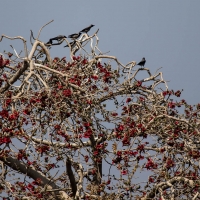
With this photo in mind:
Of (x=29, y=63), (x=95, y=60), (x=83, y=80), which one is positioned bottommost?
(x=29, y=63)

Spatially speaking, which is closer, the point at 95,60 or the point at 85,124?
the point at 85,124

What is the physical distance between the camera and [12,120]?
600cm

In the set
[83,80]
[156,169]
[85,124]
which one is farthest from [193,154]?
[83,80]

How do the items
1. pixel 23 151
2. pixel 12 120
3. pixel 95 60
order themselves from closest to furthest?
pixel 12 120 < pixel 23 151 < pixel 95 60

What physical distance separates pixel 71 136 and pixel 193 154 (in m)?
2.06

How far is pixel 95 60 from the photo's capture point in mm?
9016

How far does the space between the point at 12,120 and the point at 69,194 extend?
2139 millimetres

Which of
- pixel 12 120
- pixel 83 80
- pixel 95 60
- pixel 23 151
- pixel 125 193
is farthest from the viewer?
pixel 95 60

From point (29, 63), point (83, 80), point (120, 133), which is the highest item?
point (83, 80)

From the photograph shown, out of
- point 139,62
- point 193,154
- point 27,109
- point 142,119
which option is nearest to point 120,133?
point 142,119

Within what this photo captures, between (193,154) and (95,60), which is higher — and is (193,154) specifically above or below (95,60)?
below

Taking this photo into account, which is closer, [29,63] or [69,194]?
[29,63]

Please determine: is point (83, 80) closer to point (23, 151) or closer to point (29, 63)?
point (29, 63)

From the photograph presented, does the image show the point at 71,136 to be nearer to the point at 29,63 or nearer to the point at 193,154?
the point at 29,63
